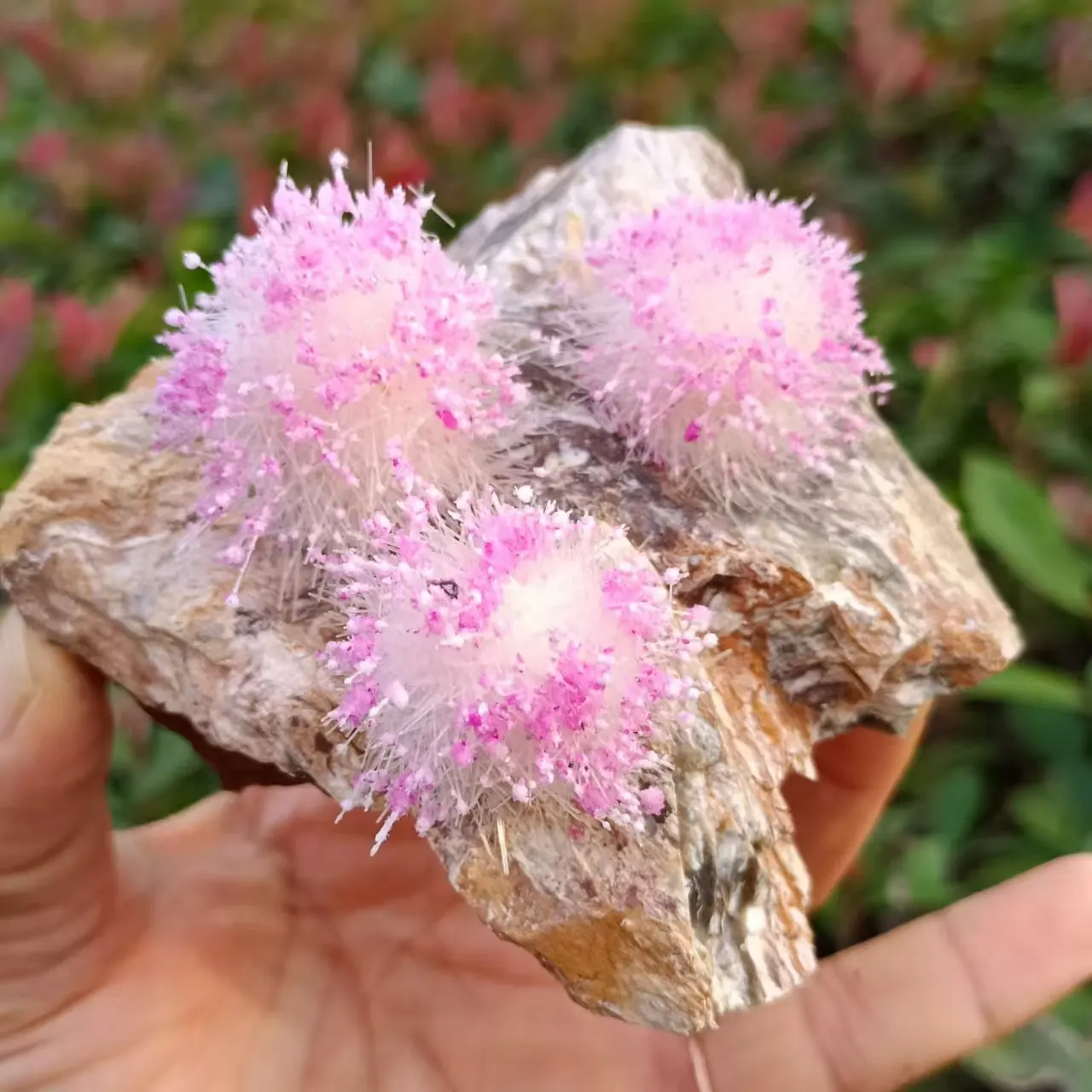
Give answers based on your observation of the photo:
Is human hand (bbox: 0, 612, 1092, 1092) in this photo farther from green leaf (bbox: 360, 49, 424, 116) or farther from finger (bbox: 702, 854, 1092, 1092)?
green leaf (bbox: 360, 49, 424, 116)

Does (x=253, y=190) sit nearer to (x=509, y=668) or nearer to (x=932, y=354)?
(x=932, y=354)

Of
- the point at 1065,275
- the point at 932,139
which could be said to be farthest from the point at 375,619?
the point at 932,139

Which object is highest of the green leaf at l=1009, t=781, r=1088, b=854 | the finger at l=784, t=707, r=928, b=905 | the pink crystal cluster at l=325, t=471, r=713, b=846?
the pink crystal cluster at l=325, t=471, r=713, b=846

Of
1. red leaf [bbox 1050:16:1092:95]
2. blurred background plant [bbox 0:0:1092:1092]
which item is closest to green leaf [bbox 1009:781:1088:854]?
blurred background plant [bbox 0:0:1092:1092]

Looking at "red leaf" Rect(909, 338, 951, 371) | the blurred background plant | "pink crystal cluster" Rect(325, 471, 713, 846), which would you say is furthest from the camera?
"red leaf" Rect(909, 338, 951, 371)

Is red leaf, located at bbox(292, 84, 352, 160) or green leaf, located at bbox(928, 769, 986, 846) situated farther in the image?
red leaf, located at bbox(292, 84, 352, 160)

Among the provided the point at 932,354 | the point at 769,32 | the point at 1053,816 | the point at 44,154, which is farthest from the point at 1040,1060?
the point at 44,154
